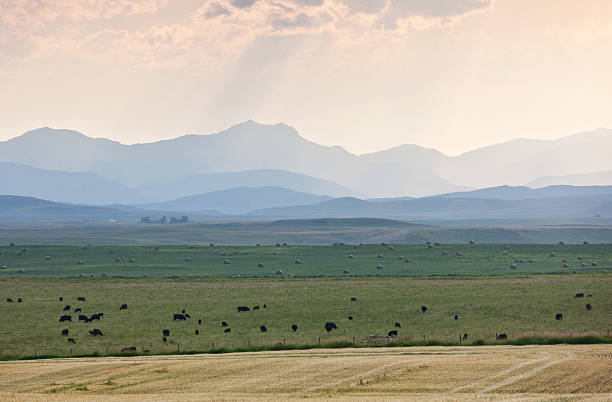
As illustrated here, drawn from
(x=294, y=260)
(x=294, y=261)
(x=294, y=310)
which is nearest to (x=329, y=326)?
(x=294, y=310)

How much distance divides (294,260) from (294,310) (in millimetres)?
61671

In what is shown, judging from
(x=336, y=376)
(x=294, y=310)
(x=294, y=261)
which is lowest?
(x=294, y=310)

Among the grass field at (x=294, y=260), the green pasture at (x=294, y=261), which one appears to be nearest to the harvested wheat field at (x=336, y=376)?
the green pasture at (x=294, y=261)

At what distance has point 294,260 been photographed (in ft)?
393

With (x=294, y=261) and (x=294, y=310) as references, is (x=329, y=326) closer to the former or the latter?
(x=294, y=310)

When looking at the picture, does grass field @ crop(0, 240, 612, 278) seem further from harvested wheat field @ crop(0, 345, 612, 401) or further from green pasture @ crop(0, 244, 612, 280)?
harvested wheat field @ crop(0, 345, 612, 401)

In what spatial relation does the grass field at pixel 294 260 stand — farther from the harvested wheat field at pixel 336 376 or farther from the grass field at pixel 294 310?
the harvested wheat field at pixel 336 376

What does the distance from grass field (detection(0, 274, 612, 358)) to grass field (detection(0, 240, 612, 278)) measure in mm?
17420

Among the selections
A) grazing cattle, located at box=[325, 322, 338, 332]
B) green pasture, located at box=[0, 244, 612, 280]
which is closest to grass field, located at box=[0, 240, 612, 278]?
green pasture, located at box=[0, 244, 612, 280]

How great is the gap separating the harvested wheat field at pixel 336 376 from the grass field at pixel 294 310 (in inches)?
287

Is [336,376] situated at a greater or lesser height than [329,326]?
greater

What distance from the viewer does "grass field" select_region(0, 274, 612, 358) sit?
45.3 metres

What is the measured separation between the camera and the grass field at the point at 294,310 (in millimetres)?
45281

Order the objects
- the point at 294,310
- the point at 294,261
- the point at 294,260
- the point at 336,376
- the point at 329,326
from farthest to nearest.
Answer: the point at 294,260, the point at 294,261, the point at 294,310, the point at 329,326, the point at 336,376
